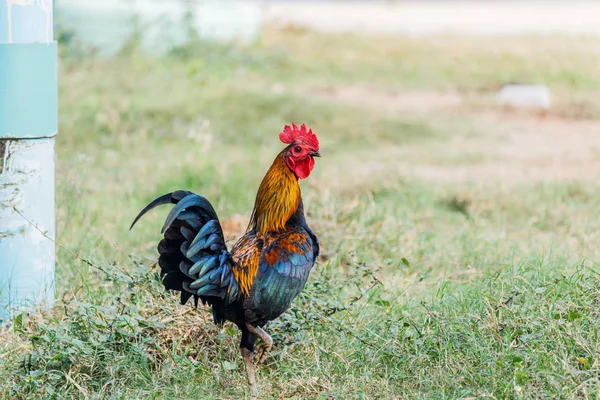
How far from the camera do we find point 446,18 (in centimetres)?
2444

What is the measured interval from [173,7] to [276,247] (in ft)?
36.2

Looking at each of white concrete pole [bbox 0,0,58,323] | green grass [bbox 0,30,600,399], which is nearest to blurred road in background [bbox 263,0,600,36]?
green grass [bbox 0,30,600,399]

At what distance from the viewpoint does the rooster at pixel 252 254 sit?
10.6 ft

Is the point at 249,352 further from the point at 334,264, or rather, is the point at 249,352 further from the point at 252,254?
the point at 334,264

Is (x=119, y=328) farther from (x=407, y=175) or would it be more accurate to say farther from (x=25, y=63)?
(x=407, y=175)

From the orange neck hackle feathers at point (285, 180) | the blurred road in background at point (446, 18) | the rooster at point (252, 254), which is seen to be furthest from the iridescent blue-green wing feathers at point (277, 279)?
the blurred road in background at point (446, 18)

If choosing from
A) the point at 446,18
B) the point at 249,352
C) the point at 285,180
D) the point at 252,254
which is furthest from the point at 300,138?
the point at 446,18

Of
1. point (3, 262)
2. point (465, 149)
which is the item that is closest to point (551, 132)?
point (465, 149)

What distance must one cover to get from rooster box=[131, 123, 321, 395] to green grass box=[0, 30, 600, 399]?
10.1 inches

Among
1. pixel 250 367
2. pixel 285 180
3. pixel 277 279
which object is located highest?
pixel 285 180

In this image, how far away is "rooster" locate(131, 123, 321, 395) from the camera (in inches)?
127

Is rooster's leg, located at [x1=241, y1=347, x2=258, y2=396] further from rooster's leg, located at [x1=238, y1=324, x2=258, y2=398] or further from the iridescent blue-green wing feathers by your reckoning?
the iridescent blue-green wing feathers

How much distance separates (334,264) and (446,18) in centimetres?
2094

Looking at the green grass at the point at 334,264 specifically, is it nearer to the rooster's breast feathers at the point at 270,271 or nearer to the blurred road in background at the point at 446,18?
the rooster's breast feathers at the point at 270,271
